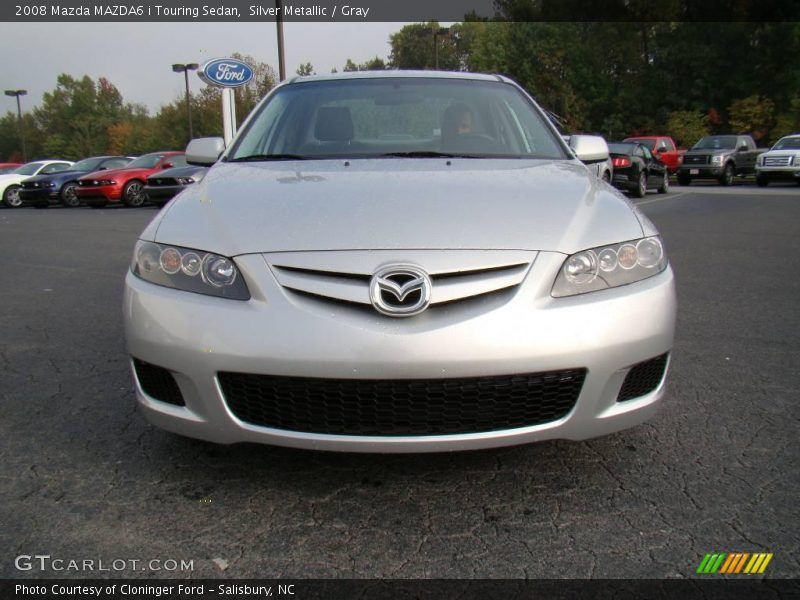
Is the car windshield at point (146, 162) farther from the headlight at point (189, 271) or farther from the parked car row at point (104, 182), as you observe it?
the headlight at point (189, 271)

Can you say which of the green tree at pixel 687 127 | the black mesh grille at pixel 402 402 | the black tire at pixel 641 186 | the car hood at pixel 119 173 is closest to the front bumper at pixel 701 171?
the black tire at pixel 641 186

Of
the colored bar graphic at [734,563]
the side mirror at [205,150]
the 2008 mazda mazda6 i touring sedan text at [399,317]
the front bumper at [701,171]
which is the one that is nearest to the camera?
the colored bar graphic at [734,563]

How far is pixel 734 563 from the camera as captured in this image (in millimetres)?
2018

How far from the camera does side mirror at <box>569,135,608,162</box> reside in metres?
3.66

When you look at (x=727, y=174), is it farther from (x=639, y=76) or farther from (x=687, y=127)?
(x=639, y=76)

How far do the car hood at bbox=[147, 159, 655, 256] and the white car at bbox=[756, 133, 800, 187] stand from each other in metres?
22.3

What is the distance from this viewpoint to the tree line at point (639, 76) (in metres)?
38.6

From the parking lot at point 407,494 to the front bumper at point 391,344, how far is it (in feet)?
0.84

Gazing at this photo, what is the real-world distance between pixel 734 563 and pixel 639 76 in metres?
50.1

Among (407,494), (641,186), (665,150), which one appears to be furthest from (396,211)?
(665,150)

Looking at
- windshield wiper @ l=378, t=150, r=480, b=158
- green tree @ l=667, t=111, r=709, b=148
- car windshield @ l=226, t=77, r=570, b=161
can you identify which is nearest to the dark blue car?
car windshield @ l=226, t=77, r=570, b=161

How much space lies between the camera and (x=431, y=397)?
2.13m

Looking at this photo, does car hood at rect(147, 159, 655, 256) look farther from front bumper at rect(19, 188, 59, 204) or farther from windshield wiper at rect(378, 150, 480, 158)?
front bumper at rect(19, 188, 59, 204)
